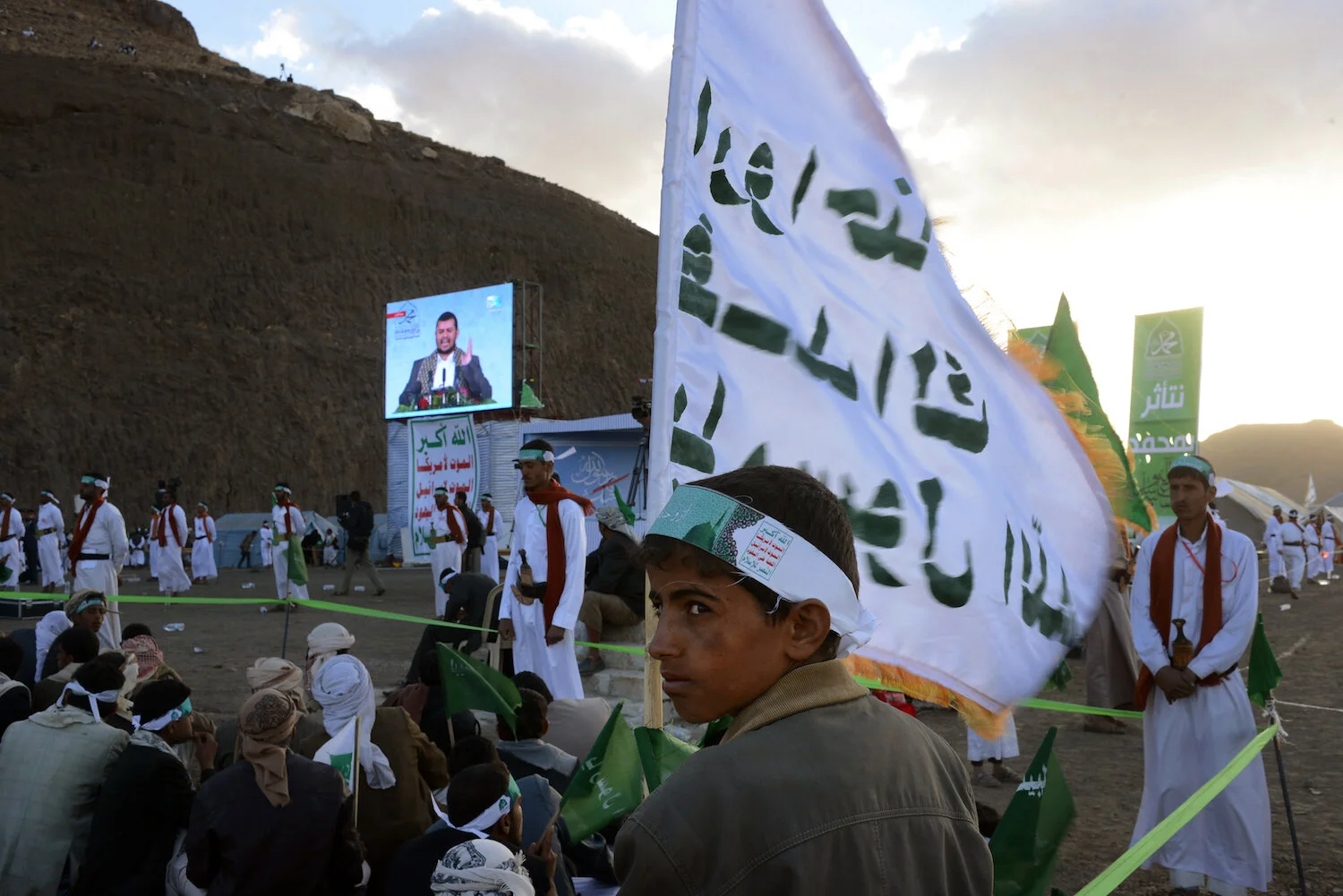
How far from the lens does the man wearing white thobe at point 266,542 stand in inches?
1097

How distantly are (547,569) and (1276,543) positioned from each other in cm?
1887

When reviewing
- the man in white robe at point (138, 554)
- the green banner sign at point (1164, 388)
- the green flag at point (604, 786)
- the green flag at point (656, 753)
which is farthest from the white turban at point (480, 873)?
the man in white robe at point (138, 554)

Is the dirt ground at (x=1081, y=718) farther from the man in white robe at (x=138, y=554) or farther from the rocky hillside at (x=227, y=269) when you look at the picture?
the rocky hillside at (x=227, y=269)

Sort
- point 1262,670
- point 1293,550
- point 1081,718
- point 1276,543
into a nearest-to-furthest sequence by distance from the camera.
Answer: point 1262,670 → point 1081,718 → point 1293,550 → point 1276,543

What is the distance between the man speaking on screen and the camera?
71.2 feet

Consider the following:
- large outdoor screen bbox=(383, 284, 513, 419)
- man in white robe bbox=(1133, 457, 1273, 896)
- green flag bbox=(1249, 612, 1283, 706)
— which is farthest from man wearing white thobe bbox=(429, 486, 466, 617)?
green flag bbox=(1249, 612, 1283, 706)

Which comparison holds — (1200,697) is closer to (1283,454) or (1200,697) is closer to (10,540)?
(10,540)

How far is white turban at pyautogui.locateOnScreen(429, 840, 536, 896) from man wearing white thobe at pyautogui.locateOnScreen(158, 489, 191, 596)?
15.8m

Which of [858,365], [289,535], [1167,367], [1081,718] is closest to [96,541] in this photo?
[289,535]

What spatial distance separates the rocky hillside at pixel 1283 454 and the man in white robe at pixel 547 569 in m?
139

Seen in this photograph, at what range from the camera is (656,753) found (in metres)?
2.13

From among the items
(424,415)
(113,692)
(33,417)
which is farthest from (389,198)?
(113,692)

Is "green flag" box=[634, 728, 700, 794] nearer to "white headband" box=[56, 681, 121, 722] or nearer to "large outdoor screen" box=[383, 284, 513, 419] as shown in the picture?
"white headband" box=[56, 681, 121, 722]

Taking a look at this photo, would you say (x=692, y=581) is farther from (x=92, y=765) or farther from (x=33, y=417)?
(x=33, y=417)
